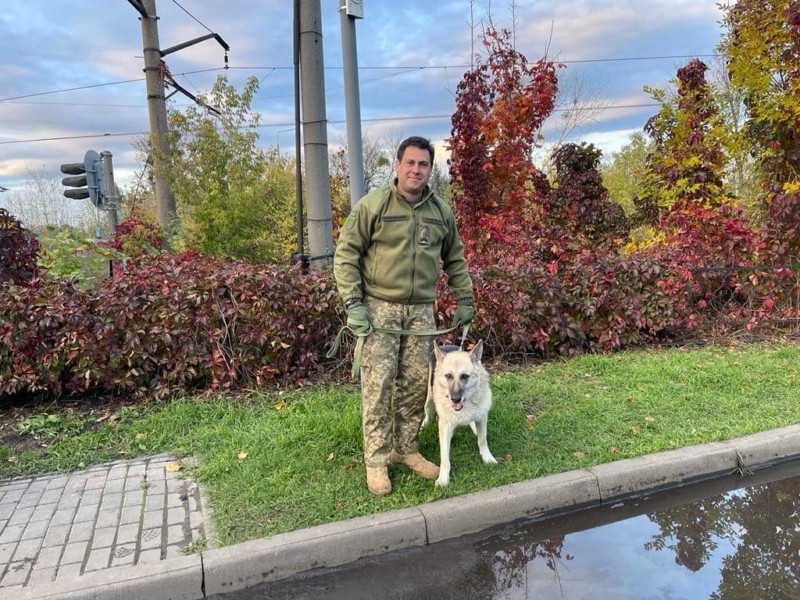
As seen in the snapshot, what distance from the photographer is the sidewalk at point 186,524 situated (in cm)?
268

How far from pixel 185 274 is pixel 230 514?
280cm

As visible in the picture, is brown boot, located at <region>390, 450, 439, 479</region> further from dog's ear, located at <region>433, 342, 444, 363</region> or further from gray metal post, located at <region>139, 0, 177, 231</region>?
gray metal post, located at <region>139, 0, 177, 231</region>

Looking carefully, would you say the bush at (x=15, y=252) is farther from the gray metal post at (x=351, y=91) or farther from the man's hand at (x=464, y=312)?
the man's hand at (x=464, y=312)

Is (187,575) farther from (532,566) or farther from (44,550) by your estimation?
(532,566)

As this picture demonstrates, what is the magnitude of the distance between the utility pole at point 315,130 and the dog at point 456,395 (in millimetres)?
2636

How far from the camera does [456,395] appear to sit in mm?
3387

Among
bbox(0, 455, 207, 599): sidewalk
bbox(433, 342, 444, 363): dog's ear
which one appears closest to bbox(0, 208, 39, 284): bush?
bbox(0, 455, 207, 599): sidewalk

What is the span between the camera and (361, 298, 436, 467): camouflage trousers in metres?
3.40

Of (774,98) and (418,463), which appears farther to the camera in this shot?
(774,98)

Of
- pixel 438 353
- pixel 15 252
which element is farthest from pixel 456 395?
pixel 15 252

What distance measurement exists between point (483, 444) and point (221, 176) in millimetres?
6928

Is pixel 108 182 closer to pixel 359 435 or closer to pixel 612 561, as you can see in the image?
pixel 359 435

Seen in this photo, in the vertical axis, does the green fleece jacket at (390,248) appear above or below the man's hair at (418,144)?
below

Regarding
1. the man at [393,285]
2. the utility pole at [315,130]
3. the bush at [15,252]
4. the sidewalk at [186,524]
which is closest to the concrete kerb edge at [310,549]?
the sidewalk at [186,524]
